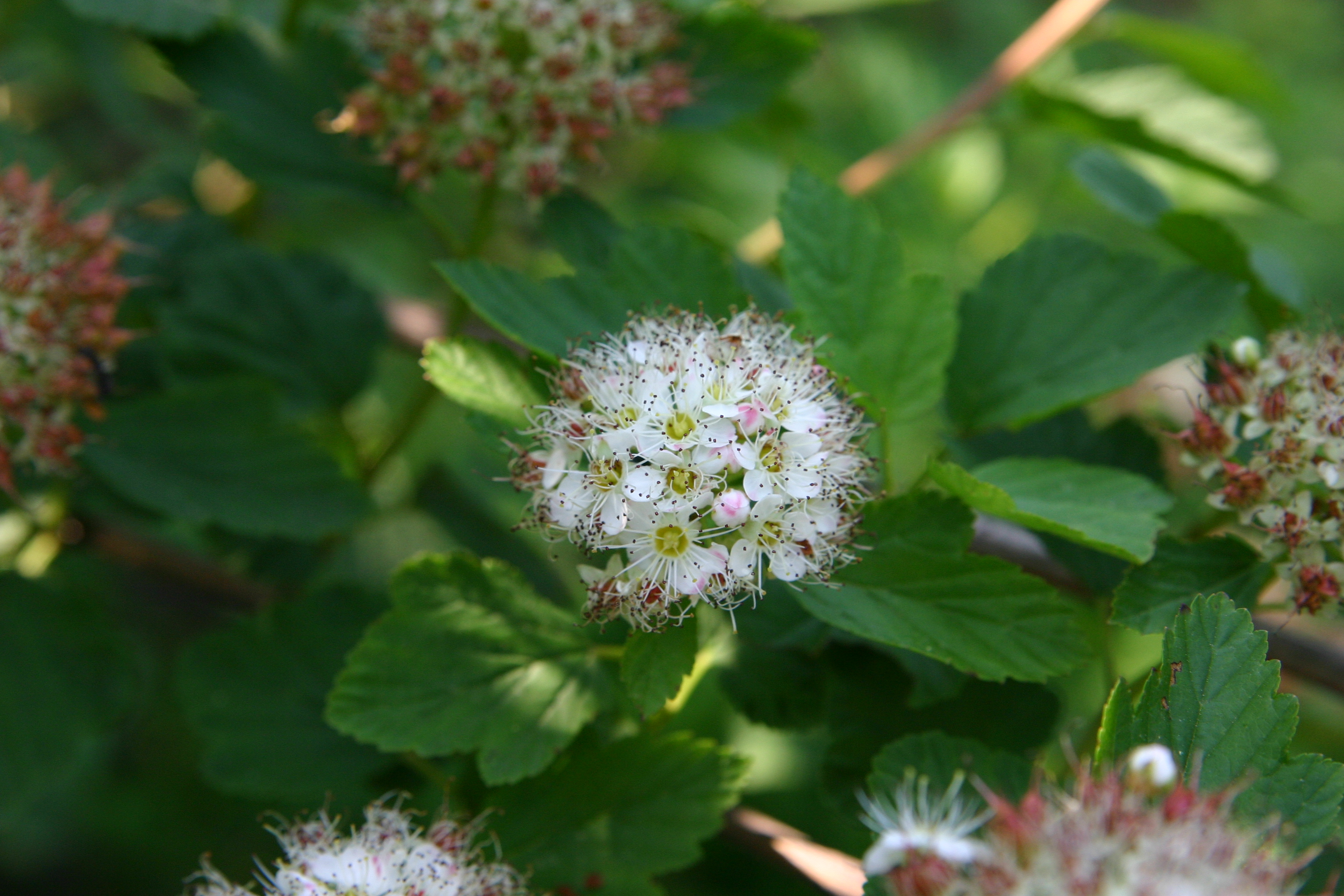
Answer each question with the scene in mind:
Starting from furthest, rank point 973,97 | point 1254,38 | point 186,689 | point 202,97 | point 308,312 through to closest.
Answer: point 1254,38, point 973,97, point 308,312, point 202,97, point 186,689

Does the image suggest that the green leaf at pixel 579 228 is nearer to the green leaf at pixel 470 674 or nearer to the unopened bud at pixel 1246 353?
the green leaf at pixel 470 674

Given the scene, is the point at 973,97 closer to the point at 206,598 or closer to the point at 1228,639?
the point at 1228,639

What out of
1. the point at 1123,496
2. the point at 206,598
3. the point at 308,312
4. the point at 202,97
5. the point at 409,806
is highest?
the point at 202,97

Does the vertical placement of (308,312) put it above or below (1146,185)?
below

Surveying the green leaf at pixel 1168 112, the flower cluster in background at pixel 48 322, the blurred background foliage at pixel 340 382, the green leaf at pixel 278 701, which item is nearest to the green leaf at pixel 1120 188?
the blurred background foliage at pixel 340 382

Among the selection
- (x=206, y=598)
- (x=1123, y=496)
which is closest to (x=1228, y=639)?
(x=1123, y=496)

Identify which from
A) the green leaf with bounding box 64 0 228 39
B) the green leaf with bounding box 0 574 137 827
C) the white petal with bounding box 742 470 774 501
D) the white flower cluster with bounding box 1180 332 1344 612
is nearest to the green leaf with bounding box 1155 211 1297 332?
the white flower cluster with bounding box 1180 332 1344 612

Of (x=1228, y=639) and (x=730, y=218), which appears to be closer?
(x=1228, y=639)
